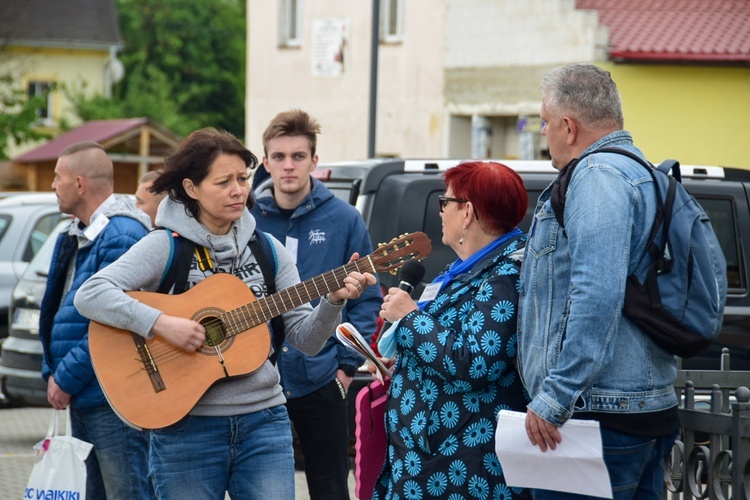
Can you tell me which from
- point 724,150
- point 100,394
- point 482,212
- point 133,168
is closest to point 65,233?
point 100,394

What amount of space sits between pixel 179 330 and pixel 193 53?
170 feet

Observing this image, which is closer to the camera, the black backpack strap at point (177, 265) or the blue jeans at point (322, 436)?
the black backpack strap at point (177, 265)

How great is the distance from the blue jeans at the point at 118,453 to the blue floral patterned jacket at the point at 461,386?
174 cm

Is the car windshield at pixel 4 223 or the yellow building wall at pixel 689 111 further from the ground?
the yellow building wall at pixel 689 111

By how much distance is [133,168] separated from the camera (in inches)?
1238

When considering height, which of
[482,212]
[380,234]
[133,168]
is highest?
[482,212]

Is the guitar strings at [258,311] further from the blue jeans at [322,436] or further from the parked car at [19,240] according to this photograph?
the parked car at [19,240]

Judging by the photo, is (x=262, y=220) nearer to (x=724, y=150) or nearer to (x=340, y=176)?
(x=340, y=176)

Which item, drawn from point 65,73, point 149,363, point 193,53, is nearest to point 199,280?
point 149,363

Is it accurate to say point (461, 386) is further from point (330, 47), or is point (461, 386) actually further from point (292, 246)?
point (330, 47)

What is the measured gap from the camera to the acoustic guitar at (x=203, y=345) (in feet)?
14.6

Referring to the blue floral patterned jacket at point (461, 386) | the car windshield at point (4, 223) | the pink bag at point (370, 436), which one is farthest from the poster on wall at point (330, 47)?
the blue floral patterned jacket at point (461, 386)

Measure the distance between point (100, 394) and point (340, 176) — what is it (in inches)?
111

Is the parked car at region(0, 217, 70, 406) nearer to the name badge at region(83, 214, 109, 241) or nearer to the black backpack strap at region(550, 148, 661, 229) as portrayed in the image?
the name badge at region(83, 214, 109, 241)
